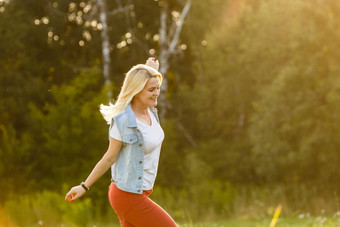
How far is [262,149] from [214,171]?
4858 mm

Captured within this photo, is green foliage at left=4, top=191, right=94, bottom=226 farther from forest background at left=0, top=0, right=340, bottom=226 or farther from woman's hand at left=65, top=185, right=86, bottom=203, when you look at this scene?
woman's hand at left=65, top=185, right=86, bottom=203

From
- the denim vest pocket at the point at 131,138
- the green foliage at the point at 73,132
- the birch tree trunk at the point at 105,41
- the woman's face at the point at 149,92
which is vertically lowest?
the green foliage at the point at 73,132

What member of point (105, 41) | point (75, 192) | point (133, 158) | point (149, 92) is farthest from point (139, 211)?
point (105, 41)

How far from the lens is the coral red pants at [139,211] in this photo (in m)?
3.76

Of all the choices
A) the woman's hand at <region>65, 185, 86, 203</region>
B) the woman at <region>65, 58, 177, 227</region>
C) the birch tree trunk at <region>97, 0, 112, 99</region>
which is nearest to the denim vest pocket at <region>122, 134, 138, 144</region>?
the woman at <region>65, 58, 177, 227</region>

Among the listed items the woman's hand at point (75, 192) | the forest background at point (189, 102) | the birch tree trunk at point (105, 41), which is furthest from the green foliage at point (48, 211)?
the woman's hand at point (75, 192)

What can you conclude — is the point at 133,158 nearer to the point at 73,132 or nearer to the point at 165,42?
the point at 73,132

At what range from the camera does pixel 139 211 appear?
378cm

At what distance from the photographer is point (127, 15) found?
2589cm

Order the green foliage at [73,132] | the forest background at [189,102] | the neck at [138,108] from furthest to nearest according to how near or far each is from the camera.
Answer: the green foliage at [73,132]
the forest background at [189,102]
the neck at [138,108]

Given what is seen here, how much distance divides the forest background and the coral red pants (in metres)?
11.2

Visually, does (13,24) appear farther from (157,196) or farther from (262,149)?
(262,149)

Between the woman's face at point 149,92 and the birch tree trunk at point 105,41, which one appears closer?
the woman's face at point 149,92

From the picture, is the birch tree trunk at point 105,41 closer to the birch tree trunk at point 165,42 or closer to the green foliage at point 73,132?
the birch tree trunk at point 165,42
